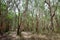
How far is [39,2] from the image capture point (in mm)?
16031

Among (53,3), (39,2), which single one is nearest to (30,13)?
(39,2)

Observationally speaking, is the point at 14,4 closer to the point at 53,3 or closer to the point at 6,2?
the point at 6,2

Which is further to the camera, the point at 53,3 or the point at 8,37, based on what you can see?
the point at 53,3

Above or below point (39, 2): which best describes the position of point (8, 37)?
below

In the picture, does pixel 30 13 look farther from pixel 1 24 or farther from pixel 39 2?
pixel 1 24

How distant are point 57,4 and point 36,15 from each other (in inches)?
128

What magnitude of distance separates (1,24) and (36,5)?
268 inches

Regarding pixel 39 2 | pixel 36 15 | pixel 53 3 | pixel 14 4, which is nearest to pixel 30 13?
pixel 36 15

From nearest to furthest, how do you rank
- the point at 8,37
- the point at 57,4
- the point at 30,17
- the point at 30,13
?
the point at 8,37, the point at 57,4, the point at 30,13, the point at 30,17

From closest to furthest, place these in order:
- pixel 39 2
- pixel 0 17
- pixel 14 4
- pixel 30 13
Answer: pixel 0 17 < pixel 14 4 < pixel 39 2 < pixel 30 13

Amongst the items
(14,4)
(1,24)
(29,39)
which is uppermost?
(14,4)

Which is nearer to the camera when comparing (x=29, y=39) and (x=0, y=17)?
(x=29, y=39)

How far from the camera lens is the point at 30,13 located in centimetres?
1727

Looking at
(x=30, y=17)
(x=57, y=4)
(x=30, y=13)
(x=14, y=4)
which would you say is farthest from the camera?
(x=30, y=17)
